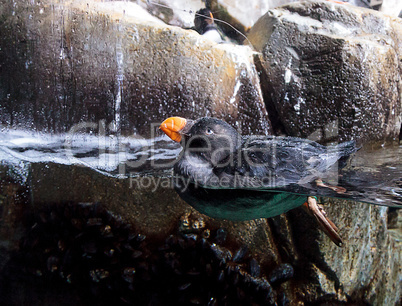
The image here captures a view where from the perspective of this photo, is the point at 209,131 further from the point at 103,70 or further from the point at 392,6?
the point at 392,6

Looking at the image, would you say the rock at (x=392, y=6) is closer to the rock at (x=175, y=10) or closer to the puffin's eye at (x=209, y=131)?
the rock at (x=175, y=10)

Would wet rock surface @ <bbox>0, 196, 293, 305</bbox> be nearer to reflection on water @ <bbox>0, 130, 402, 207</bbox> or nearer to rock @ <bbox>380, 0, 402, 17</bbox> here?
reflection on water @ <bbox>0, 130, 402, 207</bbox>

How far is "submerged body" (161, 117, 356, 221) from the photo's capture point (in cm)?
204

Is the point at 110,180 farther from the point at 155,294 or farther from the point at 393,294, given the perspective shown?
the point at 393,294

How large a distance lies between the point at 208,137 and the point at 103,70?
143 centimetres

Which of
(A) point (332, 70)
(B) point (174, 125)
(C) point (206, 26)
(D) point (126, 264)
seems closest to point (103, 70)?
(B) point (174, 125)

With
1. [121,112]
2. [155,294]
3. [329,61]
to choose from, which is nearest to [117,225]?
[155,294]

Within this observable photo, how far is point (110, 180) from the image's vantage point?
9.48 feet

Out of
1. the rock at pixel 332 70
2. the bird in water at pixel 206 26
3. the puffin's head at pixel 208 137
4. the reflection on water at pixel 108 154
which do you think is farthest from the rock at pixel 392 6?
the puffin's head at pixel 208 137

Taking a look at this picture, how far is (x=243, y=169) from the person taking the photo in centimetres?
205

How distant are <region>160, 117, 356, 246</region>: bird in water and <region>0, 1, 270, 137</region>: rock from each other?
0.79 m

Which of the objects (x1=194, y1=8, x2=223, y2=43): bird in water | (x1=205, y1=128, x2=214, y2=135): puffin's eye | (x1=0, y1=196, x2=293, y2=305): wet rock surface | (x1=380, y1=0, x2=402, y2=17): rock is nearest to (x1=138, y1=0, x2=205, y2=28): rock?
(x1=194, y1=8, x2=223, y2=43): bird in water

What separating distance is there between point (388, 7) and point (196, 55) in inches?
149

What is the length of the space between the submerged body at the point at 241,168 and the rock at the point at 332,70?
0.96m
